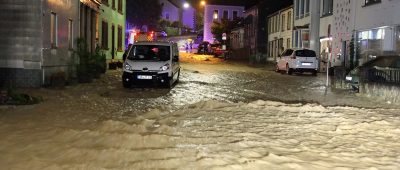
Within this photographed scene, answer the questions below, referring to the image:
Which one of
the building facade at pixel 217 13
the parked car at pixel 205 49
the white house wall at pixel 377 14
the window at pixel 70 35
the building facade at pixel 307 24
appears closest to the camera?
the window at pixel 70 35

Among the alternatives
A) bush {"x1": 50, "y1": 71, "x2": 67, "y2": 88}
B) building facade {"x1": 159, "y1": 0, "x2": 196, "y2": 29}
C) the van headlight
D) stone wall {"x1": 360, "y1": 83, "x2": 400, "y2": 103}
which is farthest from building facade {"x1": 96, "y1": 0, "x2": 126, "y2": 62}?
building facade {"x1": 159, "y1": 0, "x2": 196, "y2": 29}

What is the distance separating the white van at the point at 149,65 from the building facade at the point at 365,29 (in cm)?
1059

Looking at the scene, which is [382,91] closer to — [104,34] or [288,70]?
[288,70]

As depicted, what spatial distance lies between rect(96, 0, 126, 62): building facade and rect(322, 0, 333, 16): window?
46.5 feet

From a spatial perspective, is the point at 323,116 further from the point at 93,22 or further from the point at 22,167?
the point at 93,22

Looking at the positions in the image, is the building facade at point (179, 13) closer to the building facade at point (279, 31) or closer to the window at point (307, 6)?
the building facade at point (279, 31)

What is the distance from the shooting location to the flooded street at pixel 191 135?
257 inches

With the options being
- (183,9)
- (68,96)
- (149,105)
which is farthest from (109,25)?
(183,9)

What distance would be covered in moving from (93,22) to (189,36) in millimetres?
63566

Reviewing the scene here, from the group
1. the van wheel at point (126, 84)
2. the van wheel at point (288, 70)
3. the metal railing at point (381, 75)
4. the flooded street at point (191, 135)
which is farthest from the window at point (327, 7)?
the flooded street at point (191, 135)

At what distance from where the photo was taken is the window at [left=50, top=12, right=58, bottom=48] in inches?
711

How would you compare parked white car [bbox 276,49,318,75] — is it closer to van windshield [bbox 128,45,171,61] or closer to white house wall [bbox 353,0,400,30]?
white house wall [bbox 353,0,400,30]

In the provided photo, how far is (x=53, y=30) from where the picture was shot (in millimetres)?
18500

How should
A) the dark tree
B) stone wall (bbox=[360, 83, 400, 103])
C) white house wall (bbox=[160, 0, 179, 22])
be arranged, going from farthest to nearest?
white house wall (bbox=[160, 0, 179, 22]) → the dark tree → stone wall (bbox=[360, 83, 400, 103])
